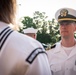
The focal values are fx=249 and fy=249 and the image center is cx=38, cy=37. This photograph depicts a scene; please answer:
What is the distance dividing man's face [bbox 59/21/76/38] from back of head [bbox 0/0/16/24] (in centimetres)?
229

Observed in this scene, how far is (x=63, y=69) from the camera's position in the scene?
10.8 ft

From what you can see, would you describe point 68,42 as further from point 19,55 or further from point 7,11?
point 19,55

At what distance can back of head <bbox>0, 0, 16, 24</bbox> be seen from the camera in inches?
51.7

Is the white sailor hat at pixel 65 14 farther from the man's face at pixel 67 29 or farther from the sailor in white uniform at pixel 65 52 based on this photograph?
the man's face at pixel 67 29

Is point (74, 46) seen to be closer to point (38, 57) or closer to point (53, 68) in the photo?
point (53, 68)

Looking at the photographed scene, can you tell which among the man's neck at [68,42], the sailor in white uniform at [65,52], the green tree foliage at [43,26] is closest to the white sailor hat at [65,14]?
the sailor in white uniform at [65,52]

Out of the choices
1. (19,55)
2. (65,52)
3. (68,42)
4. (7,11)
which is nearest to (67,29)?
(68,42)

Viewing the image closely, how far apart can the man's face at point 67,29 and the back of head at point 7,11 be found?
229 cm

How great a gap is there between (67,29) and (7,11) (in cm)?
242

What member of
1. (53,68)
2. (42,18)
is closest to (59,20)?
(53,68)


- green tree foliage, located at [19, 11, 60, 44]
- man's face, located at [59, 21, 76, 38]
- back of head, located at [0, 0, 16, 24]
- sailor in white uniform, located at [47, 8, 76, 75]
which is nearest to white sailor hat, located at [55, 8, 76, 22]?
sailor in white uniform, located at [47, 8, 76, 75]

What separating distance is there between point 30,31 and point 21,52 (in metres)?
6.18

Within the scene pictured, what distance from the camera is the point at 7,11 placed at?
1327 mm

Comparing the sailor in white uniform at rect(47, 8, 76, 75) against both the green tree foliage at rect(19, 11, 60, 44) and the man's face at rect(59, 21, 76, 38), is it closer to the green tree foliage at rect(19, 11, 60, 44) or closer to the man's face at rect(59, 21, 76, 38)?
the man's face at rect(59, 21, 76, 38)
